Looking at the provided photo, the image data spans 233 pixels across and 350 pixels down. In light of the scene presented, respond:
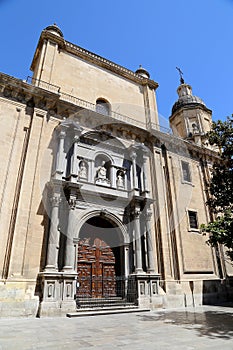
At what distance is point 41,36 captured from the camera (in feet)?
52.5

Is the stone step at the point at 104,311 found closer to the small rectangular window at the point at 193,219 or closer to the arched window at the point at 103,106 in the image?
the small rectangular window at the point at 193,219

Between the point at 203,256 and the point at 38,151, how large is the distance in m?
11.5

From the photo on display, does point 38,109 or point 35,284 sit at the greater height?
point 38,109

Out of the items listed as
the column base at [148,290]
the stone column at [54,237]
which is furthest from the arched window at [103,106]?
the column base at [148,290]

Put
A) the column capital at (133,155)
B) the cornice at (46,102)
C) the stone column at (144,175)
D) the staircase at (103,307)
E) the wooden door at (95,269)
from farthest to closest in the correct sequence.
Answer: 1. the column capital at (133,155)
2. the stone column at (144,175)
3. the cornice at (46,102)
4. the wooden door at (95,269)
5. the staircase at (103,307)

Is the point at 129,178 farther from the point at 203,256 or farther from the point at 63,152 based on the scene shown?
the point at 203,256

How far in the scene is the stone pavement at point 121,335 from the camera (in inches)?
191

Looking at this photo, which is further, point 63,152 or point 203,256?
point 203,256

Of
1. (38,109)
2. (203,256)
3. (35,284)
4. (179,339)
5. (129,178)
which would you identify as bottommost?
(179,339)

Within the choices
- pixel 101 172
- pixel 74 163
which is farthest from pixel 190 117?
pixel 74 163

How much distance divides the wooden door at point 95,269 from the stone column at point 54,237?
5.92 ft

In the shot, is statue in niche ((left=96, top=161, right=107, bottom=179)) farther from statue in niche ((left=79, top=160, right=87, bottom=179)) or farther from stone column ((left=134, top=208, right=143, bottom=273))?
stone column ((left=134, top=208, right=143, bottom=273))

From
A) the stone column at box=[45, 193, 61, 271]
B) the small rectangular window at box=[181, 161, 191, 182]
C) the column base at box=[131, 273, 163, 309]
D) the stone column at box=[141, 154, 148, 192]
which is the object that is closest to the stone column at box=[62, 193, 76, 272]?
the stone column at box=[45, 193, 61, 271]

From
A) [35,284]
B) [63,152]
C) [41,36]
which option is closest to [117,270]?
[35,284]
